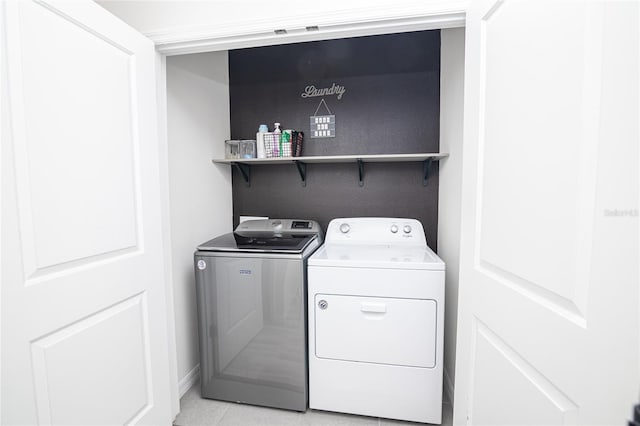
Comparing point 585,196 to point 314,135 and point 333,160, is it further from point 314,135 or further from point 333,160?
point 314,135

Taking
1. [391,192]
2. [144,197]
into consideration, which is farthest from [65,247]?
[391,192]

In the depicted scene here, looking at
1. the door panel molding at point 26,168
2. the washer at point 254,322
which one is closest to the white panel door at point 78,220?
the door panel molding at point 26,168

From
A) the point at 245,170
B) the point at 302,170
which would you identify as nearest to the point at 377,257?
the point at 302,170

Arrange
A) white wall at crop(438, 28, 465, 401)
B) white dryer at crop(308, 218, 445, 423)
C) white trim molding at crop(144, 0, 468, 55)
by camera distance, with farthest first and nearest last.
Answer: white wall at crop(438, 28, 465, 401), white dryer at crop(308, 218, 445, 423), white trim molding at crop(144, 0, 468, 55)

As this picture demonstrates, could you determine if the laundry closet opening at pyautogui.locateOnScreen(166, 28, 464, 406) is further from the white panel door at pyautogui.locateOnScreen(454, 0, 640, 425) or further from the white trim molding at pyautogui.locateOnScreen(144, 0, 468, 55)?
the white panel door at pyautogui.locateOnScreen(454, 0, 640, 425)

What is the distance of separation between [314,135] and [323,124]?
0.36 ft

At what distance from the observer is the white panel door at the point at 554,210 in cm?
54

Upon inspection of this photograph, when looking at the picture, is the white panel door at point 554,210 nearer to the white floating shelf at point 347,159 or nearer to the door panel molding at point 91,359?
the white floating shelf at point 347,159

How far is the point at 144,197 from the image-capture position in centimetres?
130

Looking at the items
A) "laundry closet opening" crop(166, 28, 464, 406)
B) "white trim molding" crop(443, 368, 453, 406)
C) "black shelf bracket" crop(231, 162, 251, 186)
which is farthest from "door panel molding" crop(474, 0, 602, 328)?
"black shelf bracket" crop(231, 162, 251, 186)

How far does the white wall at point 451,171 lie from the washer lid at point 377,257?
0.54 ft

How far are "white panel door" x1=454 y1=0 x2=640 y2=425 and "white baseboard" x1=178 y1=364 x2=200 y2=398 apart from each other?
172 centimetres

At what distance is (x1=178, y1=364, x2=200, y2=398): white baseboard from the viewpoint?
188cm

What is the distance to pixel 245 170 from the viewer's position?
2418 mm
